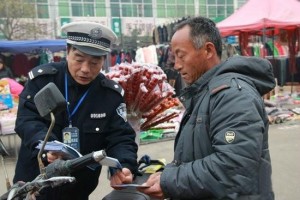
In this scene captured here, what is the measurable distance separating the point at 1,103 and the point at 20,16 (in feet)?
75.8

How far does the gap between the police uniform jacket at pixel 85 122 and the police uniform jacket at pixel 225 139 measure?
0.61m

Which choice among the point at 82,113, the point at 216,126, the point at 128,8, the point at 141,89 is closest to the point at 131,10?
the point at 128,8

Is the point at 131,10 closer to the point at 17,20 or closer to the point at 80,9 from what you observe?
the point at 80,9

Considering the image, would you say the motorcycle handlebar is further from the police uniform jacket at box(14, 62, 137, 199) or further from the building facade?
the building facade

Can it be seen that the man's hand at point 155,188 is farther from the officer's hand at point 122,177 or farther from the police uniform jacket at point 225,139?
the officer's hand at point 122,177

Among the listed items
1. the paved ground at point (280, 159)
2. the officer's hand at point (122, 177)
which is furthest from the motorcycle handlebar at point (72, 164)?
the paved ground at point (280, 159)

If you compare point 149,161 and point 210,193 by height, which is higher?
point 210,193

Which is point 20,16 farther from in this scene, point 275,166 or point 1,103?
point 275,166

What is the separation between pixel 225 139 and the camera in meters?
1.33

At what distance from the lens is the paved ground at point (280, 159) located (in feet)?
14.7

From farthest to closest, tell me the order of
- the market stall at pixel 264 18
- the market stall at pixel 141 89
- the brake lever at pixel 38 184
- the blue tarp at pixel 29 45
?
1. the blue tarp at pixel 29 45
2. the market stall at pixel 264 18
3. the market stall at pixel 141 89
4. the brake lever at pixel 38 184

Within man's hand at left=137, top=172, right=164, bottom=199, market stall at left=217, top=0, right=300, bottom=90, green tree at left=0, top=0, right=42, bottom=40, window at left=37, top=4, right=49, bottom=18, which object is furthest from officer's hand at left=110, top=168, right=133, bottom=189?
window at left=37, top=4, right=49, bottom=18

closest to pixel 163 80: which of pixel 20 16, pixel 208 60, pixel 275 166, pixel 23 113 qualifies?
pixel 23 113

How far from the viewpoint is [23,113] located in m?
2.06
